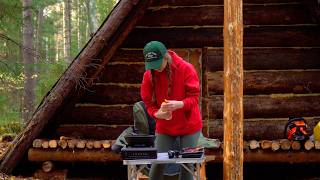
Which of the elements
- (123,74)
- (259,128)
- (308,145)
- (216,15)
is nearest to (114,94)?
(123,74)

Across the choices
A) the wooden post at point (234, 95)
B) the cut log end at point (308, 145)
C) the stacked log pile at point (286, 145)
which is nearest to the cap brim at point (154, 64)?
the wooden post at point (234, 95)

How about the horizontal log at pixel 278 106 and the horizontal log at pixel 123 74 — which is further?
the horizontal log at pixel 123 74

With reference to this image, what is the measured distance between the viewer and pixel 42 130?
799 cm

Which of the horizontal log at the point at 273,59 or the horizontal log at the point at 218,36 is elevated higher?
the horizontal log at the point at 218,36

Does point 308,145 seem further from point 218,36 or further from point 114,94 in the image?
point 114,94

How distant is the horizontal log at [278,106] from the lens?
8.77 meters

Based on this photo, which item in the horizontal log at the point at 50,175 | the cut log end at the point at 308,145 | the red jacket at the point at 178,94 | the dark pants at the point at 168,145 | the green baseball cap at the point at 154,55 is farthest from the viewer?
the horizontal log at the point at 50,175

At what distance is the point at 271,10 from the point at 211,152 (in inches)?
123

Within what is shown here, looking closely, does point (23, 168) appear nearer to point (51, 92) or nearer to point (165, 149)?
point (51, 92)

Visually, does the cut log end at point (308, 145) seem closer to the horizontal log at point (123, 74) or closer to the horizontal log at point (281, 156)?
the horizontal log at point (281, 156)

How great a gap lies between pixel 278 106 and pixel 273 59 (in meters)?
0.92

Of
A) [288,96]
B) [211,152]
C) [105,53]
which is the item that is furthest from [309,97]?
[105,53]

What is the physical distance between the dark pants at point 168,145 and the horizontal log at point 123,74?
406 centimetres

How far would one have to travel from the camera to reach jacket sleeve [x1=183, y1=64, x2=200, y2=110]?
180 inches
